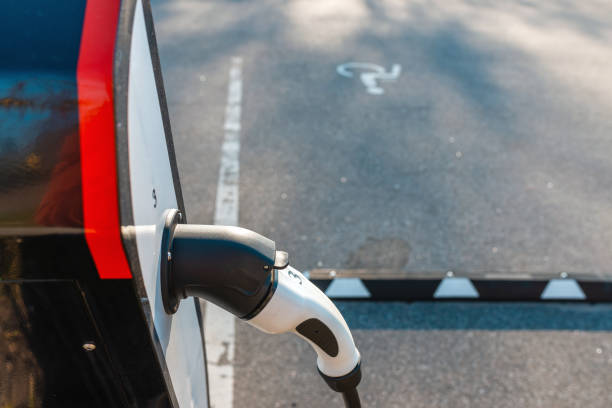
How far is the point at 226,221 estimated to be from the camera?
3656 millimetres

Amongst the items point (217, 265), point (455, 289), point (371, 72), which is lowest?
point (371, 72)

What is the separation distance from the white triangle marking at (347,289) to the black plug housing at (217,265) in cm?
212

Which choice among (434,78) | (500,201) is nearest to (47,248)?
(500,201)

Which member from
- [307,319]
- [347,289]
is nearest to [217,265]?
[307,319]

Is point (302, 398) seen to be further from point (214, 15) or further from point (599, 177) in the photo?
point (214, 15)

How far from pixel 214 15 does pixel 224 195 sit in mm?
4081

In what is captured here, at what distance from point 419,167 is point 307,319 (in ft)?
11.3

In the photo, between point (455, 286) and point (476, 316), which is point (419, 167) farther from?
point (476, 316)

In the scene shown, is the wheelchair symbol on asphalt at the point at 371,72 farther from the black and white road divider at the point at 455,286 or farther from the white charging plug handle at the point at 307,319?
the white charging plug handle at the point at 307,319

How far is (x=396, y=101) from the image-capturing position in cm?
537

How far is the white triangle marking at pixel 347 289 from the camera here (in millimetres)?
3029

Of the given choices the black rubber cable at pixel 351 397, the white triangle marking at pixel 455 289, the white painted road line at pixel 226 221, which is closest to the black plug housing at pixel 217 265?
the black rubber cable at pixel 351 397

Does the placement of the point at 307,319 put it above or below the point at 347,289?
above

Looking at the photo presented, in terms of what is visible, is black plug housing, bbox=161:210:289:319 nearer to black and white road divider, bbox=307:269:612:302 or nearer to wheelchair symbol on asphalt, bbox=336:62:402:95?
black and white road divider, bbox=307:269:612:302
